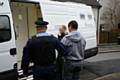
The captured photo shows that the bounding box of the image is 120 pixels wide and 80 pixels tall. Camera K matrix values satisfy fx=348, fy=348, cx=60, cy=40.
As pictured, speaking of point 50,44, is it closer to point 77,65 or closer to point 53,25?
point 77,65

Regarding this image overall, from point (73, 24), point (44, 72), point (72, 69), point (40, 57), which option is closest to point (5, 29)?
point (73, 24)

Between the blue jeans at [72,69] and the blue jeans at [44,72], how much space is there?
1672 millimetres

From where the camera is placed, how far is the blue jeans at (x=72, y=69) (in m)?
7.46

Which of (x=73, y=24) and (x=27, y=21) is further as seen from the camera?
(x=27, y=21)

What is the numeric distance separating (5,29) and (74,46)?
1.65 metres

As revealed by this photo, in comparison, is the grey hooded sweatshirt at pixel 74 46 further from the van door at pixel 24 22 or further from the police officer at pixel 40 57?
the van door at pixel 24 22

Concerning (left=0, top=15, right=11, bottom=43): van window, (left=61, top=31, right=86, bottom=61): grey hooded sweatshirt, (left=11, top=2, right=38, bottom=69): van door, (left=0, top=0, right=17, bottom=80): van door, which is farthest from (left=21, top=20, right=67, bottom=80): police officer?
(left=11, top=2, right=38, bottom=69): van door

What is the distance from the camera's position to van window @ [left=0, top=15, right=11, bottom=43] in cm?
780

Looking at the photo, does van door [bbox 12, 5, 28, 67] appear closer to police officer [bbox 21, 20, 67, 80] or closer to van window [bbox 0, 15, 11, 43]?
van window [bbox 0, 15, 11, 43]

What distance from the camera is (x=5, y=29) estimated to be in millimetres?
7914

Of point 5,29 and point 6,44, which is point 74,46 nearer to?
point 6,44

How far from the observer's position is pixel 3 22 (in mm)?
7926

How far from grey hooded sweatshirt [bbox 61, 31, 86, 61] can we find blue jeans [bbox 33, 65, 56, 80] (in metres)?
1.65

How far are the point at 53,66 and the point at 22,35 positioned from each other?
5954 mm
